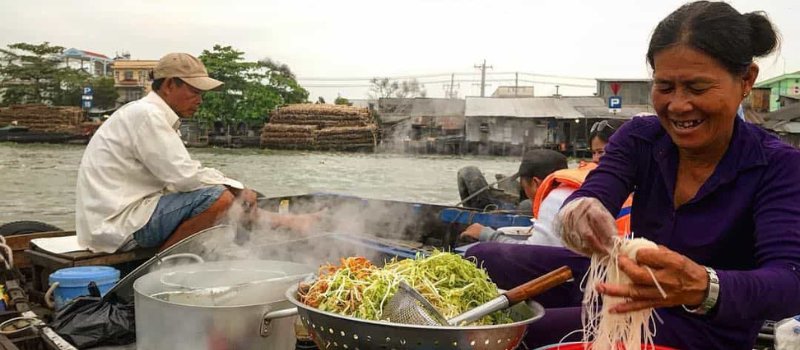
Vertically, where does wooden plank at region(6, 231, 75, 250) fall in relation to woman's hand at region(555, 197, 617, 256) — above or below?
below

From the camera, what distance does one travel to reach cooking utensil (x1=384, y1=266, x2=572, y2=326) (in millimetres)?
1922

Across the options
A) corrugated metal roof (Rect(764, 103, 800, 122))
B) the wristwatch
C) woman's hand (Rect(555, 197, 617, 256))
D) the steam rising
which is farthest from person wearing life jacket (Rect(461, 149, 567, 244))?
corrugated metal roof (Rect(764, 103, 800, 122))

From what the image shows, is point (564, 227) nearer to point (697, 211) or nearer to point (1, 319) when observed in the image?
point (697, 211)

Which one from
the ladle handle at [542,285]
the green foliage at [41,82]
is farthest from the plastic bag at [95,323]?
the green foliage at [41,82]

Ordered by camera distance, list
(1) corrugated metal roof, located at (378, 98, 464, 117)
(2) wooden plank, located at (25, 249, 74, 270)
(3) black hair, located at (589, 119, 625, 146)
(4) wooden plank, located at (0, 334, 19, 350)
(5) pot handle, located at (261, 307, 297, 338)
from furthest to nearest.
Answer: (1) corrugated metal roof, located at (378, 98, 464, 117) → (3) black hair, located at (589, 119, 625, 146) → (2) wooden plank, located at (25, 249, 74, 270) → (4) wooden plank, located at (0, 334, 19, 350) → (5) pot handle, located at (261, 307, 297, 338)

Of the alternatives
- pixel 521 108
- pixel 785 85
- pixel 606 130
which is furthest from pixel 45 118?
pixel 785 85

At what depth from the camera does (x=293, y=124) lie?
48.6 m

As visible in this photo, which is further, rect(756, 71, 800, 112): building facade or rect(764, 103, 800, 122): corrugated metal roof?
rect(756, 71, 800, 112): building facade

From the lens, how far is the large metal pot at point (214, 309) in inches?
98.2

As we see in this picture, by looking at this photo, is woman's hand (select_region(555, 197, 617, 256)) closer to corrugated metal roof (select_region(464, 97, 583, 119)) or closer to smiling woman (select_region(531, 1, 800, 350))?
smiling woman (select_region(531, 1, 800, 350))

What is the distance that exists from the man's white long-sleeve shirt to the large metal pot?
1.71 meters

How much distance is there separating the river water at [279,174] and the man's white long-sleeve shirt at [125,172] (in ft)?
30.8

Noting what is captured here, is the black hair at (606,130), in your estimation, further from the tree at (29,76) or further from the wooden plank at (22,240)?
the tree at (29,76)

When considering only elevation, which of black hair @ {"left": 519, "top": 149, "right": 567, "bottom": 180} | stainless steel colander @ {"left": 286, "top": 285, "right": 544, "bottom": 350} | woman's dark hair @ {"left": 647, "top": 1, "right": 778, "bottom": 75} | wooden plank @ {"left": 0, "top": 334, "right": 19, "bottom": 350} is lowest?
wooden plank @ {"left": 0, "top": 334, "right": 19, "bottom": 350}
